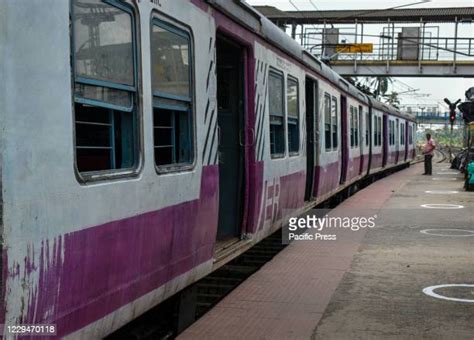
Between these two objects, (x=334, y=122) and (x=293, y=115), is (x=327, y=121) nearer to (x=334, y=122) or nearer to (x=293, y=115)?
(x=334, y=122)

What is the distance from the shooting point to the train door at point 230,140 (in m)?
6.41

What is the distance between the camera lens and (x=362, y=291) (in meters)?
6.39

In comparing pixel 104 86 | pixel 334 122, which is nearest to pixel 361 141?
pixel 334 122

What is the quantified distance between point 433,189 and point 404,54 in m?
18.3

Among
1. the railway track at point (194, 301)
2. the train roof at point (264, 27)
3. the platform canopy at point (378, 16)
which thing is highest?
the platform canopy at point (378, 16)

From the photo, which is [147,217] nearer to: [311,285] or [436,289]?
[311,285]

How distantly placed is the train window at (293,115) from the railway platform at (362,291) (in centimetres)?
145

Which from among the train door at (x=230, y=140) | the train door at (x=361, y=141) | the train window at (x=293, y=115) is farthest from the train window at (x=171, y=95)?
the train door at (x=361, y=141)

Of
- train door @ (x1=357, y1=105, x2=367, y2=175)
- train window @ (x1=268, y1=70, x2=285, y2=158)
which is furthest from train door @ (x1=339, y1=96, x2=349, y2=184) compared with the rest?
train window @ (x1=268, y1=70, x2=285, y2=158)

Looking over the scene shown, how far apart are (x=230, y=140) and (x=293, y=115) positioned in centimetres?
227

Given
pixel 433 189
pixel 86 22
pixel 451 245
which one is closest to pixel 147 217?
pixel 86 22

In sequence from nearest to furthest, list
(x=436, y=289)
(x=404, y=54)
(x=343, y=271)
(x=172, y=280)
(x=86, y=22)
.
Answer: (x=86, y=22) < (x=172, y=280) < (x=436, y=289) < (x=343, y=271) < (x=404, y=54)

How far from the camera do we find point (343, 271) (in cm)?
728

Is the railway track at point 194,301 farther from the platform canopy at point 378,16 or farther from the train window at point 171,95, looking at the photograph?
the platform canopy at point 378,16
